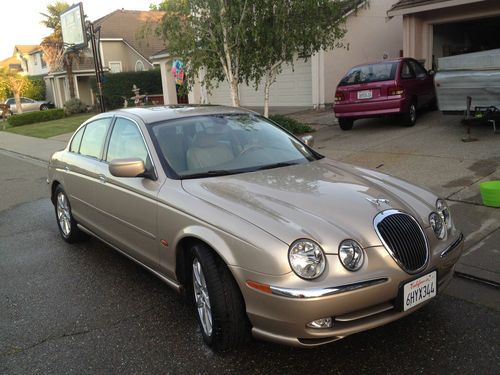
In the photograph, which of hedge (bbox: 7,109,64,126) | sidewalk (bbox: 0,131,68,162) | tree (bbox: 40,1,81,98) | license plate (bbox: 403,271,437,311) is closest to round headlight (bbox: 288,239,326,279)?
license plate (bbox: 403,271,437,311)

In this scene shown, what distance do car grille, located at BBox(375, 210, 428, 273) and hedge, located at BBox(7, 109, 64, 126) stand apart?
29.1 metres

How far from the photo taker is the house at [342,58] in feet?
54.9

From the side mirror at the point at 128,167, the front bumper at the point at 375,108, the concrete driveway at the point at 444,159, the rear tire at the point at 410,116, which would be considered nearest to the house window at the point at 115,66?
the concrete driveway at the point at 444,159

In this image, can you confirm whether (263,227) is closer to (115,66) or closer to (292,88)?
(292,88)

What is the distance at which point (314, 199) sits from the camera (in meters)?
3.24

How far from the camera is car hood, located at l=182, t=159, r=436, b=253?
2893 millimetres

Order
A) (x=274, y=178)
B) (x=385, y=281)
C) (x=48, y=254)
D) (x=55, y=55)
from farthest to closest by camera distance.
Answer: (x=55, y=55), (x=48, y=254), (x=274, y=178), (x=385, y=281)

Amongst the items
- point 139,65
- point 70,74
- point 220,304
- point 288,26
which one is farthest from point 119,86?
point 220,304

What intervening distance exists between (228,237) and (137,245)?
4.41ft

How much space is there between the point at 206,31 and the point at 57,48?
105 feet

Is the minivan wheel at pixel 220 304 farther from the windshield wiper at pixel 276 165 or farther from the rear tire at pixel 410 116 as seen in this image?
the rear tire at pixel 410 116

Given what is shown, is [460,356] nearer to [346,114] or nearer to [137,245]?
[137,245]

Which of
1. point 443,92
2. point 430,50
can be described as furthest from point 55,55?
point 443,92

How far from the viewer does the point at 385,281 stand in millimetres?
2812
